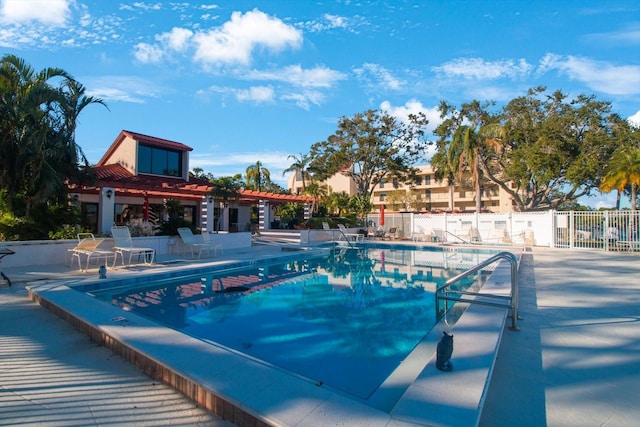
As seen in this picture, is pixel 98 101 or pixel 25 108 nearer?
pixel 25 108

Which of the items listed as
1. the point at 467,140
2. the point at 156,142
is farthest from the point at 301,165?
the point at 156,142

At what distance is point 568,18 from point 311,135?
2444 cm

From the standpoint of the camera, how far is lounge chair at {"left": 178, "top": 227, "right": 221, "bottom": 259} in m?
13.0

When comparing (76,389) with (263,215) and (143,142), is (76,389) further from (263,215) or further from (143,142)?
(263,215)

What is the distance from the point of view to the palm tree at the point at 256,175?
38.8 m

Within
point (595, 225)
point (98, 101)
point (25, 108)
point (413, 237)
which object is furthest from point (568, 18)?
point (25, 108)

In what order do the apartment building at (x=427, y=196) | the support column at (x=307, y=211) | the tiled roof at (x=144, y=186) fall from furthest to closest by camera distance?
1. the apartment building at (x=427, y=196)
2. the support column at (x=307, y=211)
3. the tiled roof at (x=144, y=186)

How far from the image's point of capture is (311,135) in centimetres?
3569

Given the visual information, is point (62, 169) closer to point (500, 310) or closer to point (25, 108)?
point (25, 108)

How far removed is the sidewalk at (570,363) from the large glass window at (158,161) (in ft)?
63.0

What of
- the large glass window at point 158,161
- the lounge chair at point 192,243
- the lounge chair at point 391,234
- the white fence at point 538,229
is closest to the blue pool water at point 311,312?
the lounge chair at point 192,243

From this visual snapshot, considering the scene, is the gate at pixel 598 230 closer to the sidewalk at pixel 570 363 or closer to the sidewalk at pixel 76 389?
the sidewalk at pixel 570 363

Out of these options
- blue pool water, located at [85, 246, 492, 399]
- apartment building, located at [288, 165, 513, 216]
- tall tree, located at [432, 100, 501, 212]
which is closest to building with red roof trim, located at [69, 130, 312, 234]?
blue pool water, located at [85, 246, 492, 399]

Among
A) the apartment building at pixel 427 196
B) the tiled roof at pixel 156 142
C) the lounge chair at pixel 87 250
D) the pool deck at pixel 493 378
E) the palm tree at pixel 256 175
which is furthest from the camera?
the apartment building at pixel 427 196
